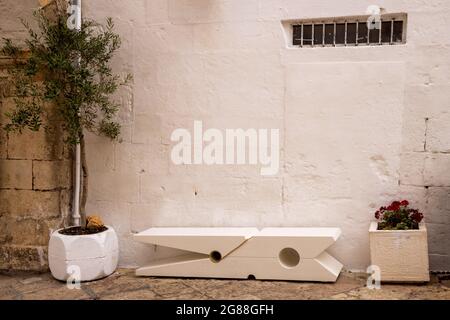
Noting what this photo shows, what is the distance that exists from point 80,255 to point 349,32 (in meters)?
2.71

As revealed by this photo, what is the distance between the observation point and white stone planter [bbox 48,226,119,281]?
12.0 feet

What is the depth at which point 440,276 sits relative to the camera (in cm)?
367

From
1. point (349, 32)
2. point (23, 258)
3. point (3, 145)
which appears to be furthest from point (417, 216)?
point (3, 145)

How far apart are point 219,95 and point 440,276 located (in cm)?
222

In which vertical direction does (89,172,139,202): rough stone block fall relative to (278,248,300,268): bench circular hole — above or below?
above

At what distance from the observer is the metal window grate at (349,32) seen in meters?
3.78

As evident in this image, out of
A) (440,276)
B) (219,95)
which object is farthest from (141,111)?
(440,276)

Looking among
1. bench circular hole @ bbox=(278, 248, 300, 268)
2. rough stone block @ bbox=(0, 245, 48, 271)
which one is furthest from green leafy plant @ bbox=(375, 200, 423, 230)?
rough stone block @ bbox=(0, 245, 48, 271)

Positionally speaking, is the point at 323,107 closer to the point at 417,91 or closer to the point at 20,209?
the point at 417,91

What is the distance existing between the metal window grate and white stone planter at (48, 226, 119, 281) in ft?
7.33

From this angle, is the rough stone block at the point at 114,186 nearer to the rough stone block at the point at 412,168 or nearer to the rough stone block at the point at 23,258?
the rough stone block at the point at 23,258

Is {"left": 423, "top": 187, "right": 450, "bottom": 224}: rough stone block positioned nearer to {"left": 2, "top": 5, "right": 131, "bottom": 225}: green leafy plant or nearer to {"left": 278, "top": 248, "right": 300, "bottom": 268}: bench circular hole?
{"left": 278, "top": 248, "right": 300, "bottom": 268}: bench circular hole

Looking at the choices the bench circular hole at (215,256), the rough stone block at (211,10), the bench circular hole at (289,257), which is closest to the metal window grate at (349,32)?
the rough stone block at (211,10)

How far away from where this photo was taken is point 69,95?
3.73 m
